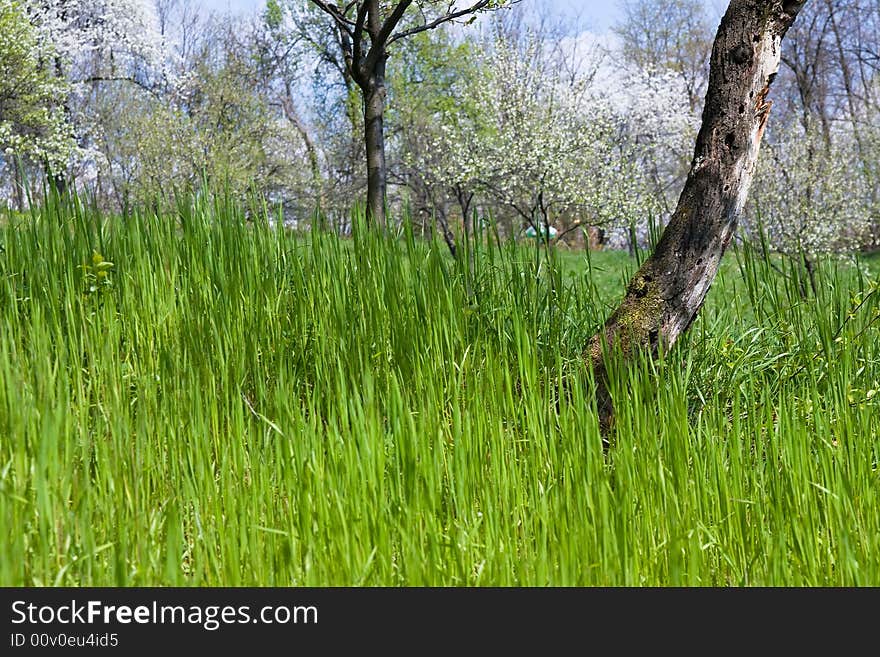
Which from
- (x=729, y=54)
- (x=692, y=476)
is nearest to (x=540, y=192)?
(x=729, y=54)

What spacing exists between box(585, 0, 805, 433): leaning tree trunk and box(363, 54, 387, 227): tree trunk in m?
2.68

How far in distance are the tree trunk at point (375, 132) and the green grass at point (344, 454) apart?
8.02 feet

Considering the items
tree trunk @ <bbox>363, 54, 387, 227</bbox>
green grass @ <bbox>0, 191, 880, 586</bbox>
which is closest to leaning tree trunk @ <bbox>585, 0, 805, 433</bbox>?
green grass @ <bbox>0, 191, 880, 586</bbox>

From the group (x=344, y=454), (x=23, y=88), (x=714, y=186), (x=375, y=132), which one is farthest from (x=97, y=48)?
(x=344, y=454)

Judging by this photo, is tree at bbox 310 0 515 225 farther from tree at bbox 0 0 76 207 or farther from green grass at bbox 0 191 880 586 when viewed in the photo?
tree at bbox 0 0 76 207

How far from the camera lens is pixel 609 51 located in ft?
104

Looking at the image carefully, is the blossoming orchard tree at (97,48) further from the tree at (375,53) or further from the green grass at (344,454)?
the green grass at (344,454)

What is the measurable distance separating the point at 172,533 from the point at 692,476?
4.65ft

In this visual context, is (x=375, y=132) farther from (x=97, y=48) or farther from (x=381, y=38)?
(x=97, y=48)

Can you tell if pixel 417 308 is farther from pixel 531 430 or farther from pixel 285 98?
pixel 285 98

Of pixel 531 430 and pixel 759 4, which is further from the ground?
pixel 759 4

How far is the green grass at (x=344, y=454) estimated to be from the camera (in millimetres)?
1567

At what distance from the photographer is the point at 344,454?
1769 millimetres

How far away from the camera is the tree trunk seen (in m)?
5.43
